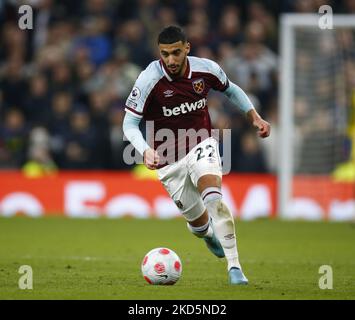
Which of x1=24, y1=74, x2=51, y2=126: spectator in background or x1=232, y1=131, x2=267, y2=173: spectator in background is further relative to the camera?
x1=24, y1=74, x2=51, y2=126: spectator in background

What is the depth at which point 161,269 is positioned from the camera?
27.0 ft

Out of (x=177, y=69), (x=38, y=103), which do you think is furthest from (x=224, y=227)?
(x=38, y=103)

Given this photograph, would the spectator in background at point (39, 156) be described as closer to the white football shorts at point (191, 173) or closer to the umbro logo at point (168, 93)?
the white football shorts at point (191, 173)

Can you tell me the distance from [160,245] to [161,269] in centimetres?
399

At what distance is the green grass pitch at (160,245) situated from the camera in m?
7.70

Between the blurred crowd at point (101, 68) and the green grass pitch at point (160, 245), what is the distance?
5.78 ft

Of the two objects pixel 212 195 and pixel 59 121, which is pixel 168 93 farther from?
pixel 59 121

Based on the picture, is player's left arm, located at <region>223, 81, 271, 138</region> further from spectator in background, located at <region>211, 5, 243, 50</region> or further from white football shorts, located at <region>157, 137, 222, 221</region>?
spectator in background, located at <region>211, 5, 243, 50</region>

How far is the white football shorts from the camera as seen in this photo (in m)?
8.58

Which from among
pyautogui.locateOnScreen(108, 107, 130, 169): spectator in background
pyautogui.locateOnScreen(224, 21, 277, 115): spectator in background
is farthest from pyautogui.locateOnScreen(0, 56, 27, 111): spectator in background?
pyautogui.locateOnScreen(224, 21, 277, 115): spectator in background

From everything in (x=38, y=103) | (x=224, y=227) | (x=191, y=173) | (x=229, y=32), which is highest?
(x=229, y=32)

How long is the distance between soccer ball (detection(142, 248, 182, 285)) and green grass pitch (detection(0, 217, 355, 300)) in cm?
9
